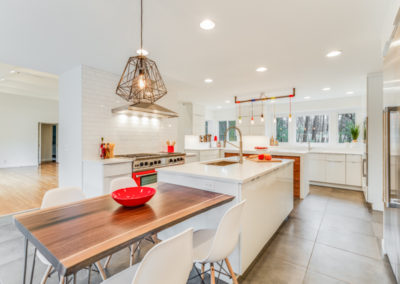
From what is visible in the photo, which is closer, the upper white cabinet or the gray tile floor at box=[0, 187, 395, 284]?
the gray tile floor at box=[0, 187, 395, 284]

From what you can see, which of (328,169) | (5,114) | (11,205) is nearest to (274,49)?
(328,169)

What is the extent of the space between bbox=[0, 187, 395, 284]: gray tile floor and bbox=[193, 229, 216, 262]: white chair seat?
507mm

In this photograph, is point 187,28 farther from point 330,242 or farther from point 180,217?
point 330,242

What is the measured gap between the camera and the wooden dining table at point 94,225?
2.64ft

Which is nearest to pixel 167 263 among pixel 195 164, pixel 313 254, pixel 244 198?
pixel 244 198

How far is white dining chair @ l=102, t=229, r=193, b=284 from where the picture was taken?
79 cm

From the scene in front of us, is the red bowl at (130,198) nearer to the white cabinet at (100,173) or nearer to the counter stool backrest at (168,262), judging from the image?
the counter stool backrest at (168,262)

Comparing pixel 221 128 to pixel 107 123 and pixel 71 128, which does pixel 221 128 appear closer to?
pixel 107 123

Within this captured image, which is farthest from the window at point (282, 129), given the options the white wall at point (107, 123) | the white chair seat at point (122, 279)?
the white chair seat at point (122, 279)

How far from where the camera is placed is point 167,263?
87 cm

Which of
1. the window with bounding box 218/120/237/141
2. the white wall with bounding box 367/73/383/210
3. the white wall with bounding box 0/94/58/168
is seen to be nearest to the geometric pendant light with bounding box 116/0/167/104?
the white wall with bounding box 367/73/383/210

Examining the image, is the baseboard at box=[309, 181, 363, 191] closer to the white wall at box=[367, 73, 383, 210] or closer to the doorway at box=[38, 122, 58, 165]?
the white wall at box=[367, 73, 383, 210]

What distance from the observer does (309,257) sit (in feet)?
6.90

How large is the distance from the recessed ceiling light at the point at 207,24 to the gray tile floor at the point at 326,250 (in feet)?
8.08
